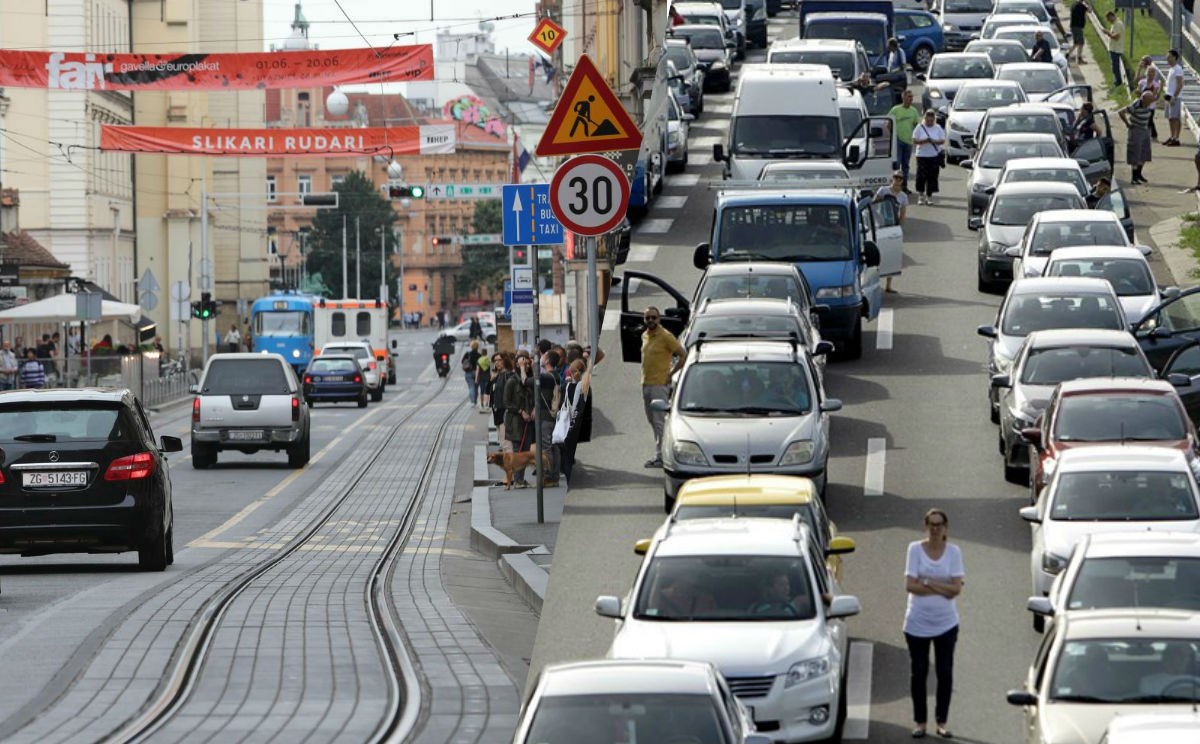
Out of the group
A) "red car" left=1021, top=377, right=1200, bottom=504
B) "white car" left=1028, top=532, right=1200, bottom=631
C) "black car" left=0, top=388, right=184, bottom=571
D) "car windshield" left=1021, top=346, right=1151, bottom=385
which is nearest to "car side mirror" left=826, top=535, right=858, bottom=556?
"white car" left=1028, top=532, right=1200, bottom=631

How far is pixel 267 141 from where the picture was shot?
4856 centimetres

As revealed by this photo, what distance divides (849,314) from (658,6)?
3070 cm

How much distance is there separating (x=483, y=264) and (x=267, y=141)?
142 m

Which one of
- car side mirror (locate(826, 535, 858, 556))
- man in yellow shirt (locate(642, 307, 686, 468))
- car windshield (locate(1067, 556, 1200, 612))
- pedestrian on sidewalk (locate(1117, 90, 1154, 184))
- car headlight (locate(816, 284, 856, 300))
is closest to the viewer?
car windshield (locate(1067, 556, 1200, 612))

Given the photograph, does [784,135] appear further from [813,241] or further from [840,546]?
[840,546]

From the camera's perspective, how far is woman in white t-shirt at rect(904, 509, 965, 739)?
47.5 feet

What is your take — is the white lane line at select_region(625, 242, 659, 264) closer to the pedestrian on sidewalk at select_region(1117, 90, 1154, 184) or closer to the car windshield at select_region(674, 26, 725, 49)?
the pedestrian on sidewalk at select_region(1117, 90, 1154, 184)

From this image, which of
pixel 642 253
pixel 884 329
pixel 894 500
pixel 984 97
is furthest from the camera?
pixel 984 97

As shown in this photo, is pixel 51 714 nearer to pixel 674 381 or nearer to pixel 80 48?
pixel 674 381

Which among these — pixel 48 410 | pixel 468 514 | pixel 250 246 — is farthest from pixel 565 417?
pixel 250 246

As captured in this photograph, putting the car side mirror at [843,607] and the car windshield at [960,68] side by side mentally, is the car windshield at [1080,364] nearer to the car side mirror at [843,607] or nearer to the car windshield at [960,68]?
the car side mirror at [843,607]

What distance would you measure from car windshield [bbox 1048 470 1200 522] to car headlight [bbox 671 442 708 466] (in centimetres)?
428

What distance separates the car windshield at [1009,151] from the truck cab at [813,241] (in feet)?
37.1

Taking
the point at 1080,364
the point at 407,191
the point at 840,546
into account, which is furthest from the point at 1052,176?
Answer: the point at 407,191
